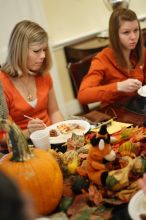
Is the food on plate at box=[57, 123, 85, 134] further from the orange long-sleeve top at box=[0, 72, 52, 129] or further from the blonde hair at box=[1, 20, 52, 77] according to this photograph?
the blonde hair at box=[1, 20, 52, 77]

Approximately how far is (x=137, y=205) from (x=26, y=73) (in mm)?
1234

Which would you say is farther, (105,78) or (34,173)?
(105,78)

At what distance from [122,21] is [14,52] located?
74 cm

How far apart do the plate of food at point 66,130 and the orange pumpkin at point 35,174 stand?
1.54 feet

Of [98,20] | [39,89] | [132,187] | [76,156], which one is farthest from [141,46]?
[98,20]

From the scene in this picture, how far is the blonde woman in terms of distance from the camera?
6.03 ft

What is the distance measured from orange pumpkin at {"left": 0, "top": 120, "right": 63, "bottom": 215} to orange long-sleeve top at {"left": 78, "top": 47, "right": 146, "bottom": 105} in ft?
3.13

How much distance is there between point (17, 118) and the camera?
1.91 metres

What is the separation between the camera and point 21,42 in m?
1.84

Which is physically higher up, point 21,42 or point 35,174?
point 21,42

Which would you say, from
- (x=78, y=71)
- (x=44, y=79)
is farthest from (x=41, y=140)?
(x=78, y=71)

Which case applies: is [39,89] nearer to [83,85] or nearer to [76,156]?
[83,85]

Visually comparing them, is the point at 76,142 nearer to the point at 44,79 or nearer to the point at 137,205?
the point at 137,205

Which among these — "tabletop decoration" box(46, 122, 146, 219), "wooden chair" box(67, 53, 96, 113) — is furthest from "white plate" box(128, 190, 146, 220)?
"wooden chair" box(67, 53, 96, 113)
